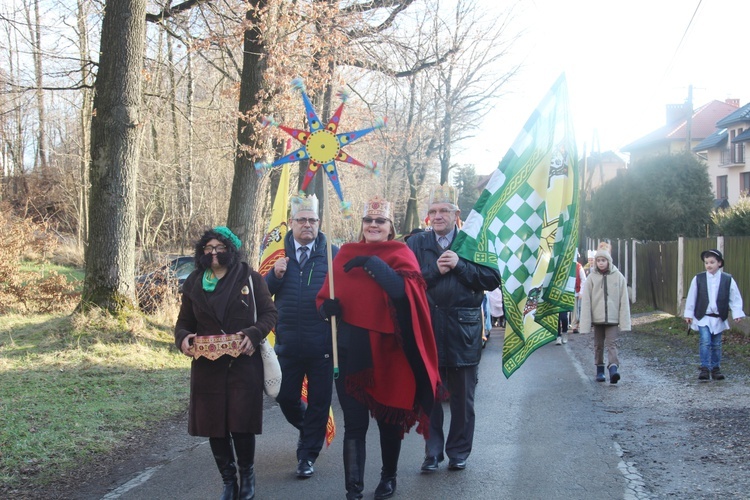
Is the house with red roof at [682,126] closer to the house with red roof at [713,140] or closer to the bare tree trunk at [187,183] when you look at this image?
the house with red roof at [713,140]

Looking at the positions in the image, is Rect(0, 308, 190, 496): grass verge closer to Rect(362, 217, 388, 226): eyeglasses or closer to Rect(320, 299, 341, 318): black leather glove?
Rect(320, 299, 341, 318): black leather glove

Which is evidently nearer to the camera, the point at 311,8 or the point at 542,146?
the point at 542,146

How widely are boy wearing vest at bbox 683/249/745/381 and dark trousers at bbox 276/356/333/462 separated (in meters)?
6.47

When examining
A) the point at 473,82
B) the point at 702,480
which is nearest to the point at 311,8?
the point at 702,480

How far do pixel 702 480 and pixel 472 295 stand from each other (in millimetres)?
2225

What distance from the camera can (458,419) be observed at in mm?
6266

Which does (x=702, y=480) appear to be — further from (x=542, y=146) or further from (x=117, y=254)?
(x=117, y=254)

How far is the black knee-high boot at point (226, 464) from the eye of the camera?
17.9ft

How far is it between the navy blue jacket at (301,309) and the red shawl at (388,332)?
2.51 ft

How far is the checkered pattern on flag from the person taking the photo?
645 cm

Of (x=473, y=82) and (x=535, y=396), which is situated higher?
(x=473, y=82)

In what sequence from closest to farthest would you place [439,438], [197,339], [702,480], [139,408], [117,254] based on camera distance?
[197,339]
[702,480]
[439,438]
[139,408]
[117,254]

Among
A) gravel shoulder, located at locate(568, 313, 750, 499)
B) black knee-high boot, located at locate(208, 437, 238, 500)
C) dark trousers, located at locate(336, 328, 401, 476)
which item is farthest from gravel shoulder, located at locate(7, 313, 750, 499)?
dark trousers, located at locate(336, 328, 401, 476)

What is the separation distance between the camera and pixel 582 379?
11258 millimetres
